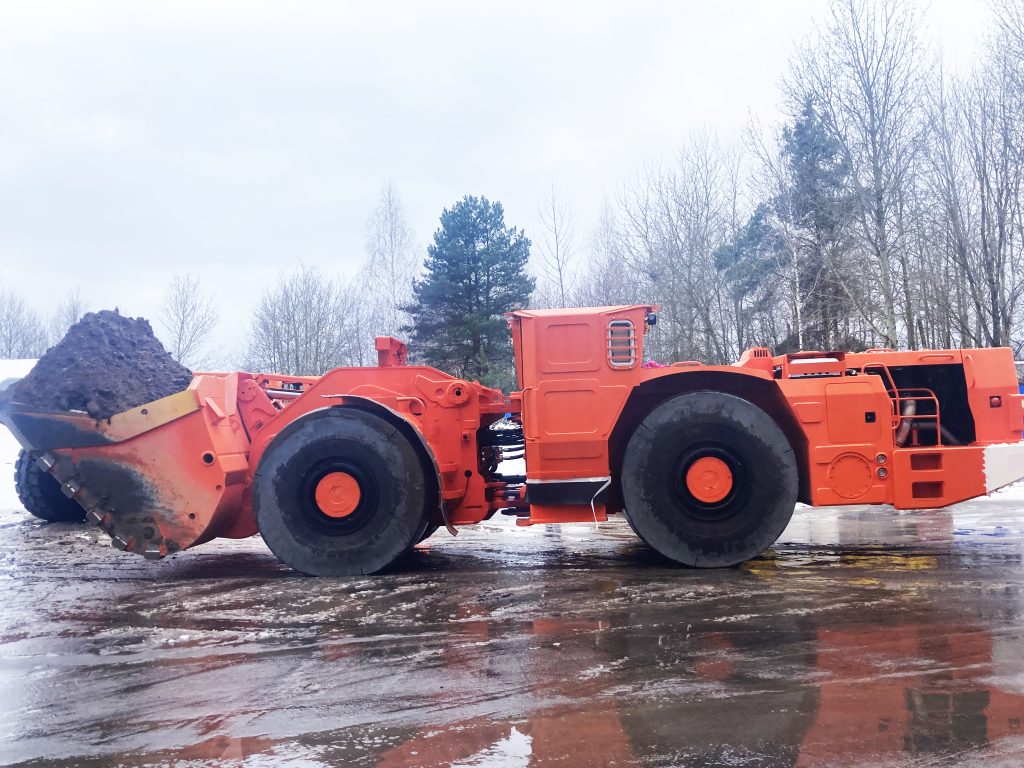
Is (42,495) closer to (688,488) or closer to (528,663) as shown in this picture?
(688,488)

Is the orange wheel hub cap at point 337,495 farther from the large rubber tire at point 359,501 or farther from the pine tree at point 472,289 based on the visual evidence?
the pine tree at point 472,289

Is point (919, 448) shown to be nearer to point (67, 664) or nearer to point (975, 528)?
point (975, 528)

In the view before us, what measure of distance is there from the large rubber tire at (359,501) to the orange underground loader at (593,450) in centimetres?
1

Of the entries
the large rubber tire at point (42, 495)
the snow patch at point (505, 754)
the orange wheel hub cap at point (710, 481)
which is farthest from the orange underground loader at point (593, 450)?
the large rubber tire at point (42, 495)

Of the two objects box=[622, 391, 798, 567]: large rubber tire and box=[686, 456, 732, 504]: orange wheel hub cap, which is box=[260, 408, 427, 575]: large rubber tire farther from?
box=[686, 456, 732, 504]: orange wheel hub cap

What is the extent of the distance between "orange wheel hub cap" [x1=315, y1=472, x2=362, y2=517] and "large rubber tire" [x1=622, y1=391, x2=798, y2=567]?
224cm

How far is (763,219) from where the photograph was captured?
89.9 ft

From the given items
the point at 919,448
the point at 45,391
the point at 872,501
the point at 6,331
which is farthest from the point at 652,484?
the point at 6,331

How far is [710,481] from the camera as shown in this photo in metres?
6.59

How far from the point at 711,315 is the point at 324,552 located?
24601 mm

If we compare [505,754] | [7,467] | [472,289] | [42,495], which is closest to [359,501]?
[505,754]

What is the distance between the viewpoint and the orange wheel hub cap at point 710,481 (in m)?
6.59

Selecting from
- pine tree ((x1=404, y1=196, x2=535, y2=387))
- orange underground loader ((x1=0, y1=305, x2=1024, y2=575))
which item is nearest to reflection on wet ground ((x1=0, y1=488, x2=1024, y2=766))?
orange underground loader ((x1=0, y1=305, x2=1024, y2=575))

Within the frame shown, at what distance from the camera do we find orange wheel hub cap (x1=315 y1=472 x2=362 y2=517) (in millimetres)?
6812
